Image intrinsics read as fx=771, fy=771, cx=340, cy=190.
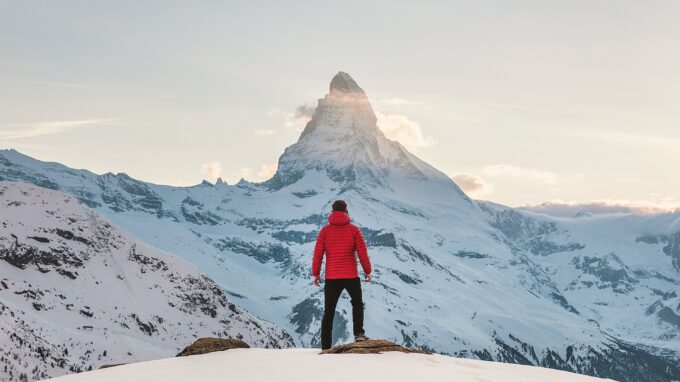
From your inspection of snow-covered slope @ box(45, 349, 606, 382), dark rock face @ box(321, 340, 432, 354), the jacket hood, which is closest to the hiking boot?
dark rock face @ box(321, 340, 432, 354)

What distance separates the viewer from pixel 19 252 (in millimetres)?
170625

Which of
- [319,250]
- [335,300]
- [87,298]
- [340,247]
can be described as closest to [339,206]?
[340,247]

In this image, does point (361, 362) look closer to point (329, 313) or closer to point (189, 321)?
point (329, 313)

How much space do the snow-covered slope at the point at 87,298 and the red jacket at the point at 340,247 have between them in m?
102

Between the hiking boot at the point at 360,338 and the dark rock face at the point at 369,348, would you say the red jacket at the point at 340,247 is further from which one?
the dark rock face at the point at 369,348

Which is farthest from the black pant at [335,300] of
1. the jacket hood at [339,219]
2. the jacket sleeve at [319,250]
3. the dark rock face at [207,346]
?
the dark rock face at [207,346]

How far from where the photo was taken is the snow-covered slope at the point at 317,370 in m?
14.8

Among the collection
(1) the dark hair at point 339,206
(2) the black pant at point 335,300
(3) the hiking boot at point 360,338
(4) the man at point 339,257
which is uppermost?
(1) the dark hair at point 339,206

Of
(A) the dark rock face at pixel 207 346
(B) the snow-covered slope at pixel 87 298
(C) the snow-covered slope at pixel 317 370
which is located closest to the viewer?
Result: (C) the snow-covered slope at pixel 317 370

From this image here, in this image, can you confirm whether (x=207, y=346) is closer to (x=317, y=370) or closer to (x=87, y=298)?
(x=317, y=370)

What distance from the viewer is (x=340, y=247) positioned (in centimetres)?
1997

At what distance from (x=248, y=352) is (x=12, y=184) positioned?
651ft

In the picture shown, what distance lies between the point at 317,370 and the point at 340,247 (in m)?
5.05

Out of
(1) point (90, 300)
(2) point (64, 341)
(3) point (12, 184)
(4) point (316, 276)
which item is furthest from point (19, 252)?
(4) point (316, 276)
